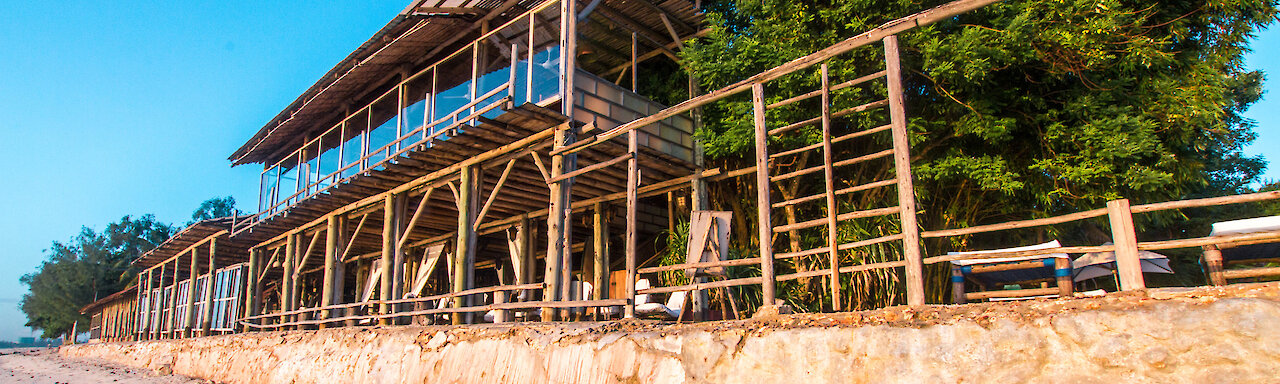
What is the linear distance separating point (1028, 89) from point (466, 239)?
7.23 m

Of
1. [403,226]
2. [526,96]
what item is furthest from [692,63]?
[403,226]

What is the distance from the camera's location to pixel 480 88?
10148 millimetres

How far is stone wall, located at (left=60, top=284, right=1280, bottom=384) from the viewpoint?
3822mm

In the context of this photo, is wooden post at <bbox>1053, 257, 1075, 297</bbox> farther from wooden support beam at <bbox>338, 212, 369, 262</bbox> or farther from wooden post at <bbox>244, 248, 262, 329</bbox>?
wooden post at <bbox>244, 248, 262, 329</bbox>

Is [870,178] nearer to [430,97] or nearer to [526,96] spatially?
[526,96]

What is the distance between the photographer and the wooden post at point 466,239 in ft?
33.3

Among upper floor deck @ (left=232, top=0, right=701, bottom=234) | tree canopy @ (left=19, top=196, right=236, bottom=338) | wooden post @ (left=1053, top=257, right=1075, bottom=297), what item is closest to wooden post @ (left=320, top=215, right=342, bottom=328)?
upper floor deck @ (left=232, top=0, right=701, bottom=234)

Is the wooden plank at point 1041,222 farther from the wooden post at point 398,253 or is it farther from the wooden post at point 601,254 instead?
the wooden post at point 398,253

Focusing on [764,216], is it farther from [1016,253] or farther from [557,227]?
[557,227]

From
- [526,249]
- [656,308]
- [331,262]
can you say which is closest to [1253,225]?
[656,308]

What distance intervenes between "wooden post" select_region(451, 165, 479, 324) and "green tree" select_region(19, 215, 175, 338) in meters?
35.5

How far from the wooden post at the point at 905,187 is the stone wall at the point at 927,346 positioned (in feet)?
1.43

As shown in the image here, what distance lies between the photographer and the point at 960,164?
344 inches

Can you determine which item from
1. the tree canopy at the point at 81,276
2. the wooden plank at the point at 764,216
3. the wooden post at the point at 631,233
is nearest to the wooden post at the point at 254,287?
→ the wooden post at the point at 631,233
